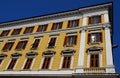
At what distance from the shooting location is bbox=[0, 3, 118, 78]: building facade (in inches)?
804

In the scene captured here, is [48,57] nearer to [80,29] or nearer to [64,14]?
[80,29]

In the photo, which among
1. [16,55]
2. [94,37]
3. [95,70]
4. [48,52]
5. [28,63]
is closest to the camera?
[95,70]

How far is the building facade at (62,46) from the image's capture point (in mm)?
20422

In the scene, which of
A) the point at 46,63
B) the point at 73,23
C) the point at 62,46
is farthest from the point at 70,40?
the point at 46,63

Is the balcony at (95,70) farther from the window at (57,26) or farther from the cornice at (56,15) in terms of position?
the cornice at (56,15)

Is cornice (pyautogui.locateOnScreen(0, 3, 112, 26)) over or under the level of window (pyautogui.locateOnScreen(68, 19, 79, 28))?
over

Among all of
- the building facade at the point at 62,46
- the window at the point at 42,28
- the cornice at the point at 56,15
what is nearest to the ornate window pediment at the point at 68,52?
the building facade at the point at 62,46

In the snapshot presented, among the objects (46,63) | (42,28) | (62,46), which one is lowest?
(46,63)

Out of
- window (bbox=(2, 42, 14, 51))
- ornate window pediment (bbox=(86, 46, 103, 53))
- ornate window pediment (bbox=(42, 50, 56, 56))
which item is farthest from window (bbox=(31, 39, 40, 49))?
ornate window pediment (bbox=(86, 46, 103, 53))

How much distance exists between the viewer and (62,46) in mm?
23656

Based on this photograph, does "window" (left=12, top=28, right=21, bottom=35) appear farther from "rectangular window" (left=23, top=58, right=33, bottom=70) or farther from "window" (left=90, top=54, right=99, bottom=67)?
"window" (left=90, top=54, right=99, bottom=67)

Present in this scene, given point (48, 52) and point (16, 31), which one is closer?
point (48, 52)

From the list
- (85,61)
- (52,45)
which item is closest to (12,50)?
(52,45)

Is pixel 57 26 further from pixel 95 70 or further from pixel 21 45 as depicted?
pixel 95 70
